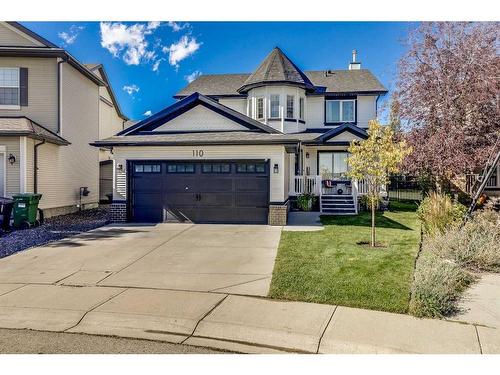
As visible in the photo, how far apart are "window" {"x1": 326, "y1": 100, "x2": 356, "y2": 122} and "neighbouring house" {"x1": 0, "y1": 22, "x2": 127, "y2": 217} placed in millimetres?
12437

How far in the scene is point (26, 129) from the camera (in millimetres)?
13453

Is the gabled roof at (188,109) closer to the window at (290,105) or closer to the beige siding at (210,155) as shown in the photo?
the beige siding at (210,155)

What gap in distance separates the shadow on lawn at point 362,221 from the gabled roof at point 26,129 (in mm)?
10719

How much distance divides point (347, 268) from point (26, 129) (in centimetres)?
1220

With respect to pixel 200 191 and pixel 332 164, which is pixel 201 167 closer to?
pixel 200 191

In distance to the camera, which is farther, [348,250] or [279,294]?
[348,250]

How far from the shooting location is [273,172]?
13055 mm

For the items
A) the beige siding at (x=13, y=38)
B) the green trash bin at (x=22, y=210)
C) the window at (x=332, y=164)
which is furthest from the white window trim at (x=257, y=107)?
the green trash bin at (x=22, y=210)

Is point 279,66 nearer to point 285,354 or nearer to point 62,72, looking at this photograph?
point 62,72

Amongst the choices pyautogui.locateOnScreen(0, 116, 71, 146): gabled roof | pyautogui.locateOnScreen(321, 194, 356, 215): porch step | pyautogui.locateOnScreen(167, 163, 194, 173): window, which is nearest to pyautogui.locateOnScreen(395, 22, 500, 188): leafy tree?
pyautogui.locateOnScreen(321, 194, 356, 215): porch step

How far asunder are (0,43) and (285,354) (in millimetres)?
16733

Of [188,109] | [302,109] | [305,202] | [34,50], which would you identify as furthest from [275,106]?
[34,50]

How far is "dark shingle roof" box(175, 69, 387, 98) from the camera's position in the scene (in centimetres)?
2080

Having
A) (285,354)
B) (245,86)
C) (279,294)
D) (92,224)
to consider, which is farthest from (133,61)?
(285,354)
